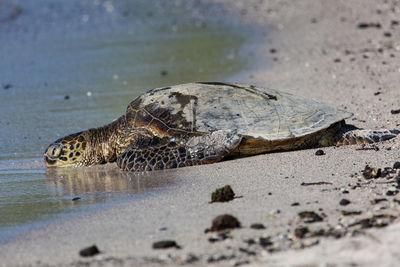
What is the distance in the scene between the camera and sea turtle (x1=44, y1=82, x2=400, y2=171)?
18.8 feet

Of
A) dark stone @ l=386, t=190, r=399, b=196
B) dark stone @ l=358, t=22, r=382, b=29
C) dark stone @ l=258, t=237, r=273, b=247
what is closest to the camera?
dark stone @ l=258, t=237, r=273, b=247

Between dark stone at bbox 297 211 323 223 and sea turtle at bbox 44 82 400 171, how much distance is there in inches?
76.5

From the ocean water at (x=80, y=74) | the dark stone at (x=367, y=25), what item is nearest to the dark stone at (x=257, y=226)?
the ocean water at (x=80, y=74)

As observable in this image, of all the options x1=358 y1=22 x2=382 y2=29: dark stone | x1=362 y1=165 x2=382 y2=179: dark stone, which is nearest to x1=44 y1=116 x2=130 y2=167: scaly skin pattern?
x1=362 y1=165 x2=382 y2=179: dark stone

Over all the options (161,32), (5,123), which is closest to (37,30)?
(161,32)

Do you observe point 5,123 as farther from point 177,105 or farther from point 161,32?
point 161,32

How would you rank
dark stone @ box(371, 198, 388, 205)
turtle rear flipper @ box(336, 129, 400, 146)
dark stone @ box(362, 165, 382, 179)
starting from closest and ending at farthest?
1. dark stone @ box(371, 198, 388, 205)
2. dark stone @ box(362, 165, 382, 179)
3. turtle rear flipper @ box(336, 129, 400, 146)

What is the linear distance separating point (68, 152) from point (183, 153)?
135 cm

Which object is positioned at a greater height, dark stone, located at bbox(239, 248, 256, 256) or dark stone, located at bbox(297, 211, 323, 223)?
dark stone, located at bbox(297, 211, 323, 223)

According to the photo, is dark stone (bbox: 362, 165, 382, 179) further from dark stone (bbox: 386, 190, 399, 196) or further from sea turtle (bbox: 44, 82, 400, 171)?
sea turtle (bbox: 44, 82, 400, 171)

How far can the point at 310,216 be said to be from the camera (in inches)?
147

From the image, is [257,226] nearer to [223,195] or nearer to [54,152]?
[223,195]

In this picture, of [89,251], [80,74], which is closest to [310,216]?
[89,251]

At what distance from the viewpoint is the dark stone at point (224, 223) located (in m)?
3.65
